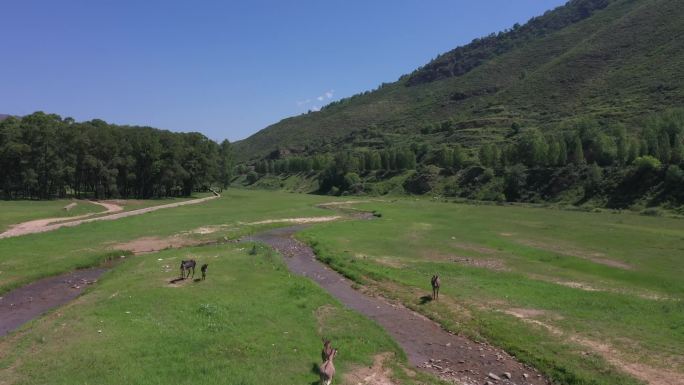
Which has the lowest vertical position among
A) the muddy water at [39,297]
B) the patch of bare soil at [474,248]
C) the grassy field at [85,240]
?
the patch of bare soil at [474,248]

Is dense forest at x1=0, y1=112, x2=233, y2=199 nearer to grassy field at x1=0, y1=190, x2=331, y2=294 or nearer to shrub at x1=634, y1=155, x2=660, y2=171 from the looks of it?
grassy field at x1=0, y1=190, x2=331, y2=294

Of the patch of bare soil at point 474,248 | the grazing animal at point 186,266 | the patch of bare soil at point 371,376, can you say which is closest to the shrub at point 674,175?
the patch of bare soil at point 474,248

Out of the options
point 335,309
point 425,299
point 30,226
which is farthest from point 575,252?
point 30,226

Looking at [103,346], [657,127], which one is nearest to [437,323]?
[103,346]

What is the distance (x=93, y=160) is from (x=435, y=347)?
92.2 meters

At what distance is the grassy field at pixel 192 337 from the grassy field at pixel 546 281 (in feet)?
22.1

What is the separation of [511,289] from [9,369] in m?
28.3

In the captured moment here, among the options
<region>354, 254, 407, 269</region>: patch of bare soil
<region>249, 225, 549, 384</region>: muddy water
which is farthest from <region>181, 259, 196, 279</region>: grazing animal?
<region>354, 254, 407, 269</region>: patch of bare soil

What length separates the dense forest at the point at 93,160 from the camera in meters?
88.4

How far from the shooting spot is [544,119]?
652 feet

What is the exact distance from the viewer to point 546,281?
34.9 m

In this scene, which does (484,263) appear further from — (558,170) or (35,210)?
(558,170)

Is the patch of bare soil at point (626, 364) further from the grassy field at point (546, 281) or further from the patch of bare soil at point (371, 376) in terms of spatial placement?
the patch of bare soil at point (371, 376)

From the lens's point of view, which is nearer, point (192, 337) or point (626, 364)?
point (626, 364)
